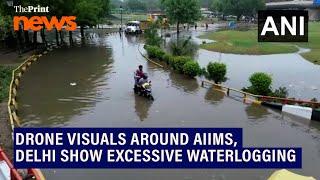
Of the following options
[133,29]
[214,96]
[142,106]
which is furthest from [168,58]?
[133,29]

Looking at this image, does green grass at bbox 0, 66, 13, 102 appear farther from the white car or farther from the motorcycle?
the white car

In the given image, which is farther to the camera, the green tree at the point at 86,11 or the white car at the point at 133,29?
the white car at the point at 133,29

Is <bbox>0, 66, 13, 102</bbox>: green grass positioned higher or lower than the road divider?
higher

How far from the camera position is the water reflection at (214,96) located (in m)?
21.2

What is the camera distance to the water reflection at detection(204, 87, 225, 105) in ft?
69.4

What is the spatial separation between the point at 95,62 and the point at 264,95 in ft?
54.8

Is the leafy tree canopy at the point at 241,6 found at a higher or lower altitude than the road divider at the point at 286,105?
higher

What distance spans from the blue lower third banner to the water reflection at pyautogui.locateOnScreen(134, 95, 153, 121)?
16.8 feet

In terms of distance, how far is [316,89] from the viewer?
24.3 metres

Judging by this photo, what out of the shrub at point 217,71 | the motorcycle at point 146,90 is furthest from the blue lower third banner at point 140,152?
the shrub at point 217,71

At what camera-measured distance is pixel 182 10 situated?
70.1 metres

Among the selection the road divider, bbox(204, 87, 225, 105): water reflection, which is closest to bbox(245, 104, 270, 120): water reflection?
the road divider

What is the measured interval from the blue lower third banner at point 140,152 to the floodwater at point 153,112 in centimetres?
32

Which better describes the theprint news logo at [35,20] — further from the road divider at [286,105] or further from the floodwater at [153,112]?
the road divider at [286,105]
